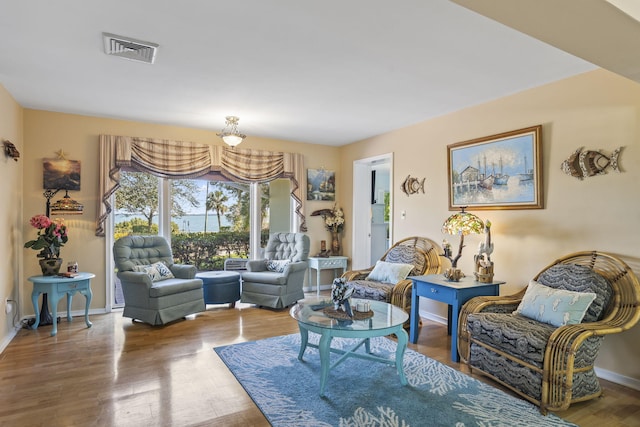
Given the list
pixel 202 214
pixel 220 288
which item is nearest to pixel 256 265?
pixel 220 288

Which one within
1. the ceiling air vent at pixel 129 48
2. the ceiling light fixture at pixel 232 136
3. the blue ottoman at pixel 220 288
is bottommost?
the blue ottoman at pixel 220 288

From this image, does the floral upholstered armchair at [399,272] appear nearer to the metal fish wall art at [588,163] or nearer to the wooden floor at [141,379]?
the wooden floor at [141,379]

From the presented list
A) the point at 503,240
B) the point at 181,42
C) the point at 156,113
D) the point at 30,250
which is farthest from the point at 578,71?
the point at 30,250

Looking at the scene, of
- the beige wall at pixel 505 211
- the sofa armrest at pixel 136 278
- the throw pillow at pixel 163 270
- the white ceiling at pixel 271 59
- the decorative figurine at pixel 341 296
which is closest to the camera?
the white ceiling at pixel 271 59

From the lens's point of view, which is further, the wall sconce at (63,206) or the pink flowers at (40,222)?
the wall sconce at (63,206)

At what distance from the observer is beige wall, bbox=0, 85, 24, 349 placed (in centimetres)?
361

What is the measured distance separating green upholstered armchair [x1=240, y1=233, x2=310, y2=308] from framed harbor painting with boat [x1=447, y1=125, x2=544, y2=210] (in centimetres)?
220

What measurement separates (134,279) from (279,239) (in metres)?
2.15

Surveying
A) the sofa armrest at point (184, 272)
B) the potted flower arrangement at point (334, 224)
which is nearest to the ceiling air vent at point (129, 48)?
the sofa armrest at point (184, 272)

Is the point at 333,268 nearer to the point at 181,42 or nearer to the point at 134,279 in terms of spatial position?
the point at 134,279

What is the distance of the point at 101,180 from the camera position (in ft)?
15.5

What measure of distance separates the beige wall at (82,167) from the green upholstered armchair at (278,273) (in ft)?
6.28

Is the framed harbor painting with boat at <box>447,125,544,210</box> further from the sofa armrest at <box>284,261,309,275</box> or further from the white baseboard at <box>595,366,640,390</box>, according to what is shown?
the sofa armrest at <box>284,261,309,275</box>

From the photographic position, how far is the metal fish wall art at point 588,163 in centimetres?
300
